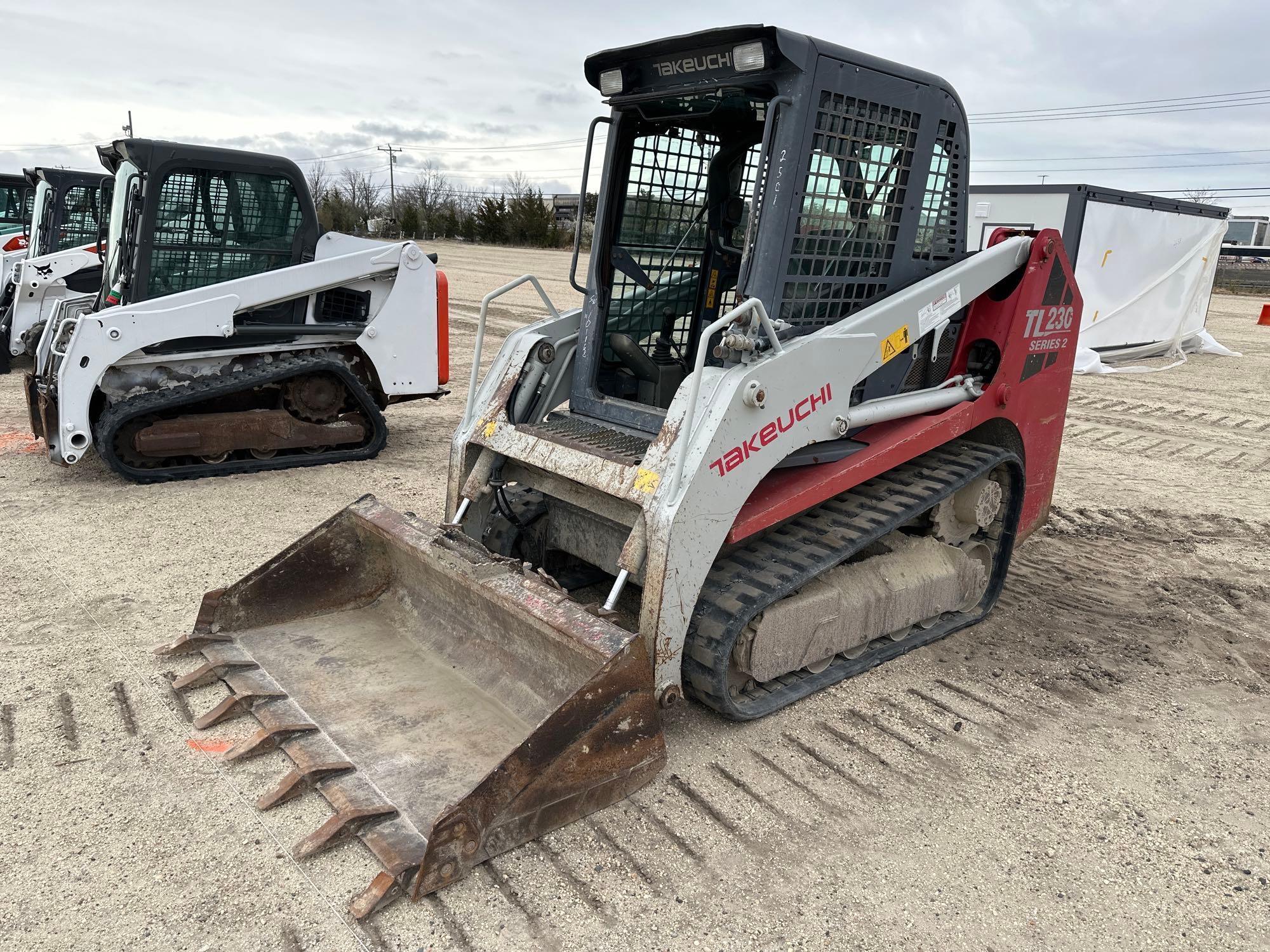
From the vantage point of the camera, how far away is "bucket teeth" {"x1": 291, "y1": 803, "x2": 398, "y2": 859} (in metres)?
2.62

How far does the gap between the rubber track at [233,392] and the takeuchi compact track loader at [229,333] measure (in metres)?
0.01

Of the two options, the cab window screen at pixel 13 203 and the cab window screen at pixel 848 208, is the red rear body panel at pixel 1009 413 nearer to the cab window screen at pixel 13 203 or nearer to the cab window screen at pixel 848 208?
the cab window screen at pixel 848 208

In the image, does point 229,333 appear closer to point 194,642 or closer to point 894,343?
point 194,642

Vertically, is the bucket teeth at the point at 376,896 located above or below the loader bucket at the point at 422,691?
below

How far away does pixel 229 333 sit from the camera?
20.2ft

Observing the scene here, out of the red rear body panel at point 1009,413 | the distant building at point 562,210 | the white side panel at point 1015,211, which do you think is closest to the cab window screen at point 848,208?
the red rear body panel at point 1009,413

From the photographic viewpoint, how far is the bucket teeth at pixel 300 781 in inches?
111

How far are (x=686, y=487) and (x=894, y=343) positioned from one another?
1096 millimetres

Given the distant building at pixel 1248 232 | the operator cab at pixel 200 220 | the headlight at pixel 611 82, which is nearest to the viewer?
the headlight at pixel 611 82

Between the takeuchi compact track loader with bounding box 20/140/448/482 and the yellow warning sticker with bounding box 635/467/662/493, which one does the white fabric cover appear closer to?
the takeuchi compact track loader with bounding box 20/140/448/482

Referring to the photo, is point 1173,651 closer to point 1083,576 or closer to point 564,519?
point 1083,576

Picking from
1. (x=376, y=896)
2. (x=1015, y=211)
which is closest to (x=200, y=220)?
(x=376, y=896)

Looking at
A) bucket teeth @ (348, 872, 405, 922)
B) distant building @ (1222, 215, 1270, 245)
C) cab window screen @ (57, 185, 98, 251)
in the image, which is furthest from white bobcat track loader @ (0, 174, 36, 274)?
distant building @ (1222, 215, 1270, 245)

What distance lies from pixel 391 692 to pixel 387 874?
90cm
